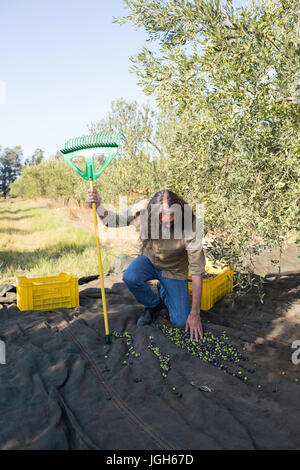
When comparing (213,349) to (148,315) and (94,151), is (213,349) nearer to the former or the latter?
(148,315)

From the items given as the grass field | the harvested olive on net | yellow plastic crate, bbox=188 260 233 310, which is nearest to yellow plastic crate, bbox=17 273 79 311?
the harvested olive on net

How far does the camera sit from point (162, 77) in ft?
13.2

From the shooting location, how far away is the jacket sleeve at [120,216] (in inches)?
154

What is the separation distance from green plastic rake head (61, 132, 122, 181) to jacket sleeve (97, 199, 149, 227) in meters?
0.44

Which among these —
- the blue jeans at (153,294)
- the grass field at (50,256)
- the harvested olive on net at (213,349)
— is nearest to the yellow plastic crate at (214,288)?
the blue jeans at (153,294)

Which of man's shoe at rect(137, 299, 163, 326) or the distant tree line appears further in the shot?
the distant tree line

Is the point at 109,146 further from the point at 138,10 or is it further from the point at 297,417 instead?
the point at 297,417

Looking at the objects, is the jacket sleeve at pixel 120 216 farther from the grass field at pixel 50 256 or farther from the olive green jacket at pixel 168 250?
the grass field at pixel 50 256

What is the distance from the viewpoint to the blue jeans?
13.7ft

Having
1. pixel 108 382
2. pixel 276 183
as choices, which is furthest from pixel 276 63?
pixel 108 382

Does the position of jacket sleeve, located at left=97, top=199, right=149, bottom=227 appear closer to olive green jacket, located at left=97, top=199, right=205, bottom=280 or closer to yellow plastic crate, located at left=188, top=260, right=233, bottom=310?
olive green jacket, located at left=97, top=199, right=205, bottom=280

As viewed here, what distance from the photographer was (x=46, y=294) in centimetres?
457
